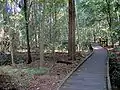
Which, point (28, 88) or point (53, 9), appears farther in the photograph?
point (53, 9)

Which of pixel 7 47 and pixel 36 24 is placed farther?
pixel 36 24

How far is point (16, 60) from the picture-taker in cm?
2111

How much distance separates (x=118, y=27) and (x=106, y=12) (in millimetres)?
5457

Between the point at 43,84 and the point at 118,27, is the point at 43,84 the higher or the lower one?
the lower one

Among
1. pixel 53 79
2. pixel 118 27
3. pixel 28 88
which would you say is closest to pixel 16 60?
pixel 53 79

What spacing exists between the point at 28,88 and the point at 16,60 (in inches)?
453

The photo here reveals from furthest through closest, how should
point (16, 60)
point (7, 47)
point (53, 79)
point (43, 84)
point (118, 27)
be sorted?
point (118, 27) → point (7, 47) → point (16, 60) → point (53, 79) → point (43, 84)

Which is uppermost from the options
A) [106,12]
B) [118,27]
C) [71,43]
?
[106,12]

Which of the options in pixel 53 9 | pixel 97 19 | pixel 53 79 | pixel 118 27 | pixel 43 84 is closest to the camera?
pixel 43 84

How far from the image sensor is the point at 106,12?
35.0 m

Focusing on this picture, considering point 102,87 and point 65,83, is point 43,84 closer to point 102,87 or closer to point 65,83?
point 65,83

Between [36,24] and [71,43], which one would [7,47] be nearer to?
[36,24]

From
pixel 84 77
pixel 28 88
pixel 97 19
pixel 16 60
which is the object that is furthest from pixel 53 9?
pixel 97 19

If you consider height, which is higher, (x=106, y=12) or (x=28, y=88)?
(x=106, y=12)
